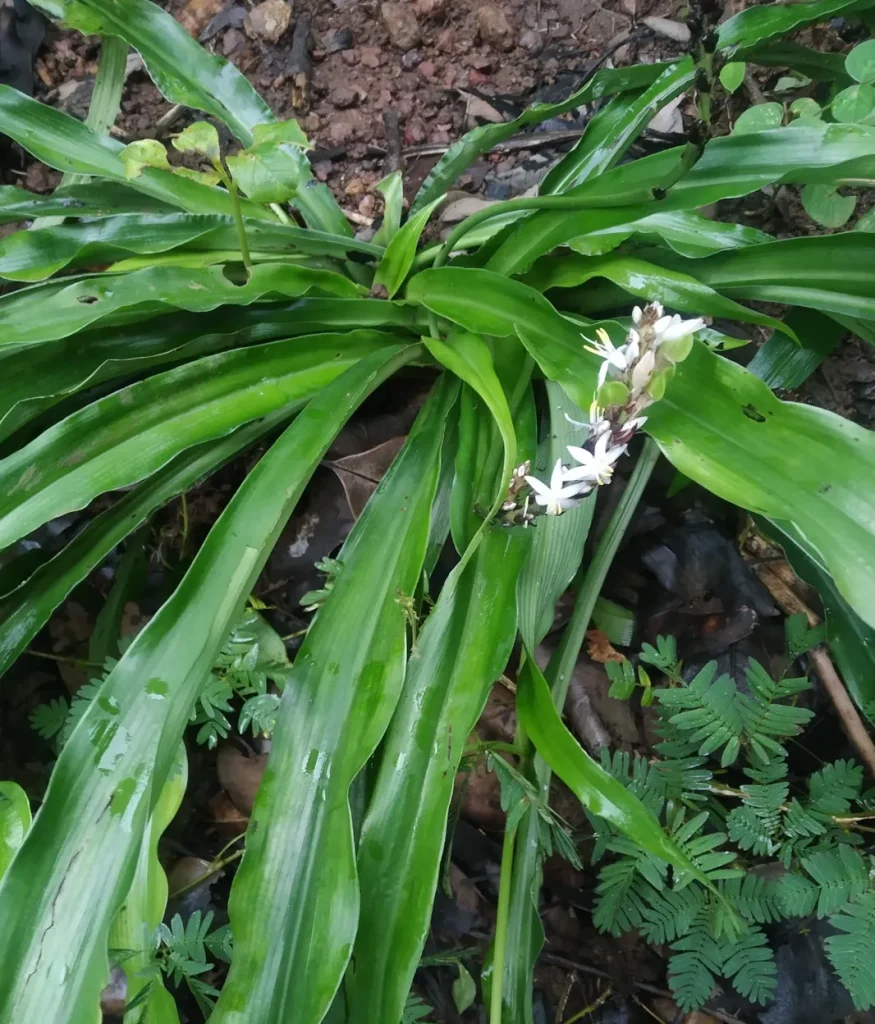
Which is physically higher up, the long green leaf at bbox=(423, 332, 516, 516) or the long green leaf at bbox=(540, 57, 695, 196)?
the long green leaf at bbox=(540, 57, 695, 196)

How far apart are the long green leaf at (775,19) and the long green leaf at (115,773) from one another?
2.19ft

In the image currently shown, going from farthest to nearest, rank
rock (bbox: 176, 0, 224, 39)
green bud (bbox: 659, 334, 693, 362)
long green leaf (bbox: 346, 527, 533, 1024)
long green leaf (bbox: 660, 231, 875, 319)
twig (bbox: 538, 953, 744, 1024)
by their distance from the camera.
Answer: rock (bbox: 176, 0, 224, 39) → twig (bbox: 538, 953, 744, 1024) → long green leaf (bbox: 660, 231, 875, 319) → long green leaf (bbox: 346, 527, 533, 1024) → green bud (bbox: 659, 334, 693, 362)

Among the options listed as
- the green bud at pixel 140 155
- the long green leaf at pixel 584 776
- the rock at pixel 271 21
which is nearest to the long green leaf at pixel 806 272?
the long green leaf at pixel 584 776

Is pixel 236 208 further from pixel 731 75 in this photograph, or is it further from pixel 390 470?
pixel 731 75

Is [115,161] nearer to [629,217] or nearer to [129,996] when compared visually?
[629,217]

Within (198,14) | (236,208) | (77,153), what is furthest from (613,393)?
(198,14)

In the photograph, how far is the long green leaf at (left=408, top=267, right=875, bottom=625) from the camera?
0.53 meters

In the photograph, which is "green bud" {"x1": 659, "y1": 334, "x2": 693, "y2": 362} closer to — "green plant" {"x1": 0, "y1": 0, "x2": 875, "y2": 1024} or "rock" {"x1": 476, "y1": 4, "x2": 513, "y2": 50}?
"green plant" {"x1": 0, "y1": 0, "x2": 875, "y2": 1024}

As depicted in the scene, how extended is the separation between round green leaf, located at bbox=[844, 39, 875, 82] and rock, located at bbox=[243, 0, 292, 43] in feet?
3.17

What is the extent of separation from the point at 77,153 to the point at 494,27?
756 mm

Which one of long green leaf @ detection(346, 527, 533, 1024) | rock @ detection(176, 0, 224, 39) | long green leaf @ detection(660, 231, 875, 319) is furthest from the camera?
rock @ detection(176, 0, 224, 39)

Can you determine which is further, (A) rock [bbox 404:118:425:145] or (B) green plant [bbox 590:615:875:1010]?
(A) rock [bbox 404:118:425:145]

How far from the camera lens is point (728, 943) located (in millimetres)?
651

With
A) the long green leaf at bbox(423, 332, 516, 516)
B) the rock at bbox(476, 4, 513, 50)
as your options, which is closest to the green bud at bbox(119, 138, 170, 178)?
the long green leaf at bbox(423, 332, 516, 516)
